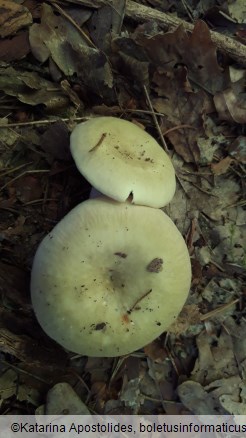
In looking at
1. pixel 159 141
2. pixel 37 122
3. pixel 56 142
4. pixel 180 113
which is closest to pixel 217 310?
pixel 159 141

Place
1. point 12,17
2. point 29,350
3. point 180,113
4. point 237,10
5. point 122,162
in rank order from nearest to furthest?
point 122,162, point 29,350, point 12,17, point 180,113, point 237,10

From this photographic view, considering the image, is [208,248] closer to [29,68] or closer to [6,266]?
[6,266]

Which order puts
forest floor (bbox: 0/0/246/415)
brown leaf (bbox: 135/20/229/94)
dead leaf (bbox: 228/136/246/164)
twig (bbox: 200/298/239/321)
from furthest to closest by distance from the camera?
1. dead leaf (bbox: 228/136/246/164)
2. twig (bbox: 200/298/239/321)
3. brown leaf (bbox: 135/20/229/94)
4. forest floor (bbox: 0/0/246/415)

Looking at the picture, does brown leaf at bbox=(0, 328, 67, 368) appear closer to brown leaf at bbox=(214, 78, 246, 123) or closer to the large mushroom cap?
the large mushroom cap

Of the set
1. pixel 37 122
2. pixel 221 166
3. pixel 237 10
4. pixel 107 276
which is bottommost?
pixel 107 276

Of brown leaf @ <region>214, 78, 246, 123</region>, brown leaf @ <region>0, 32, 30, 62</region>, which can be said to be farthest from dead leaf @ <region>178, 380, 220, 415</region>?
brown leaf @ <region>0, 32, 30, 62</region>

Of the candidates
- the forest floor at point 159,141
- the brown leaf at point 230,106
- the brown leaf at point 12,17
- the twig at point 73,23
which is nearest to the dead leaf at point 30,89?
the forest floor at point 159,141

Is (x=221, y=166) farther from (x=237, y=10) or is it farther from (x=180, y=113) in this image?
(x=237, y=10)

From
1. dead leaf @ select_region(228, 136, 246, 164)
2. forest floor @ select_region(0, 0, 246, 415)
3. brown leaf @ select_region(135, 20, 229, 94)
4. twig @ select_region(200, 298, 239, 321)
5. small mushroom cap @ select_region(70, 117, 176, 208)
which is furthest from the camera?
dead leaf @ select_region(228, 136, 246, 164)
